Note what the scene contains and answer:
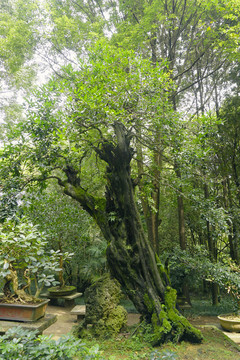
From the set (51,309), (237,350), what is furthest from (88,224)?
(237,350)

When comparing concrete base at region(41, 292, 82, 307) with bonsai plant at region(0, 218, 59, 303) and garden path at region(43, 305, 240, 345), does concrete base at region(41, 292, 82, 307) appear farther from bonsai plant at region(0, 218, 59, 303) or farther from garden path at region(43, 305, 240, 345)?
bonsai plant at region(0, 218, 59, 303)

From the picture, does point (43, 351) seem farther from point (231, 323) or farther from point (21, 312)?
point (231, 323)

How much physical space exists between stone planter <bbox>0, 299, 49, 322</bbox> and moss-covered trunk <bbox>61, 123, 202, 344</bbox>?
1.86 m

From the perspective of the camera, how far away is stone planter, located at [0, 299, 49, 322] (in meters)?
2.96

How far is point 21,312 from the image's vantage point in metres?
3.01

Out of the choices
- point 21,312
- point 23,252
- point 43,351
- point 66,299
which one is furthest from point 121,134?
point 66,299

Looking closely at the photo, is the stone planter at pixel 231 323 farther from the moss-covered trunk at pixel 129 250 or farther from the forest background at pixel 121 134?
the moss-covered trunk at pixel 129 250

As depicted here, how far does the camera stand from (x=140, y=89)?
4.99m

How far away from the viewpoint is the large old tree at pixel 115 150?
172 inches

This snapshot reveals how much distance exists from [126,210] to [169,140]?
1639 millimetres

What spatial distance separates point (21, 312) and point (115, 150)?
314cm

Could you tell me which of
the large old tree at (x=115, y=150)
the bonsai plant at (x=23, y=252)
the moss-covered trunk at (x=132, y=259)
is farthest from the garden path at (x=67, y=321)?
the bonsai plant at (x=23, y=252)

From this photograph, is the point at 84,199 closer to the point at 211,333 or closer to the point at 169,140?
the point at 169,140

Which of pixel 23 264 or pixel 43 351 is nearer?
pixel 43 351
